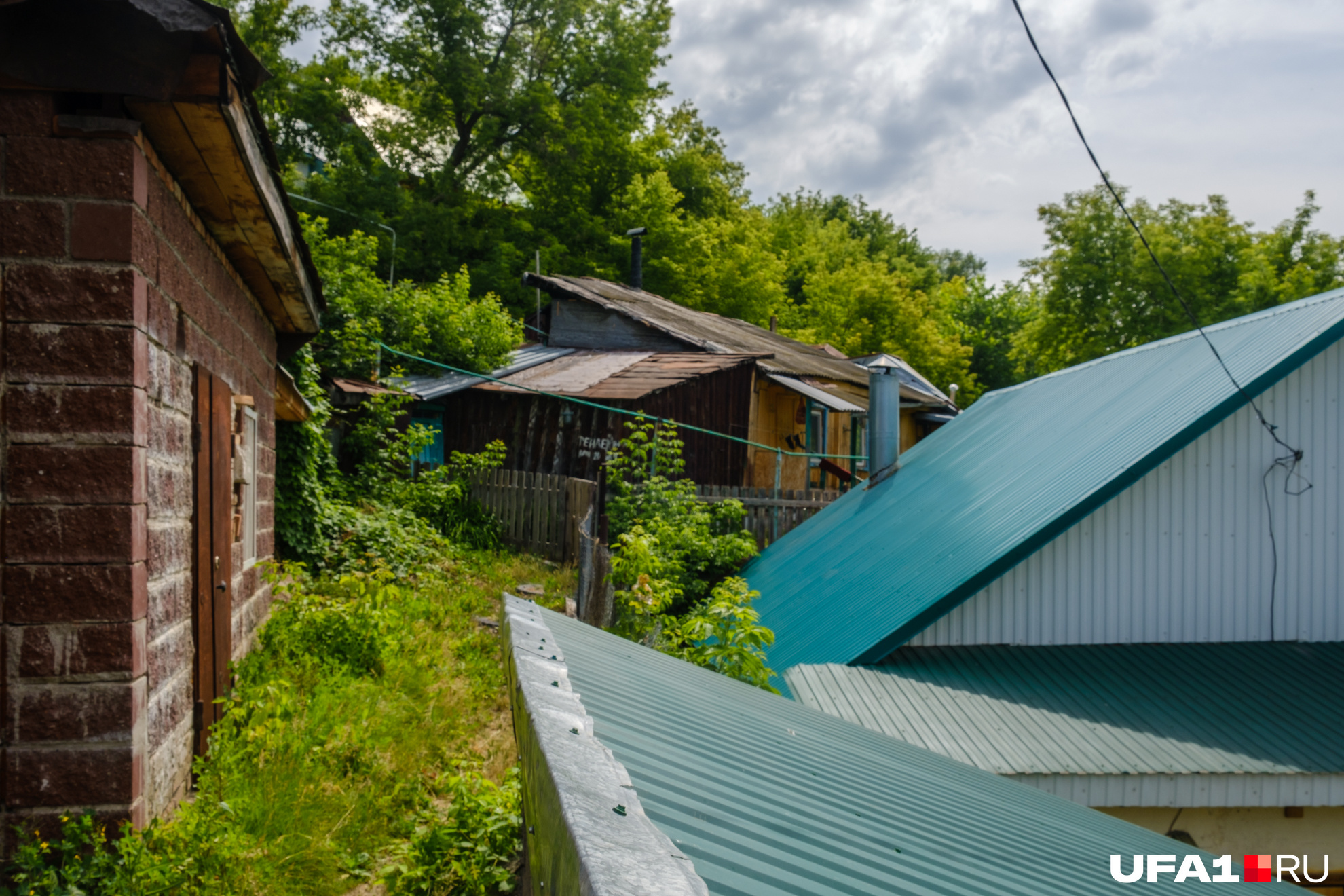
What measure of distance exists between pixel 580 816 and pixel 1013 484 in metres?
6.31

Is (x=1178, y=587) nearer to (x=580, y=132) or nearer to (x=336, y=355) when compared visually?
(x=336, y=355)

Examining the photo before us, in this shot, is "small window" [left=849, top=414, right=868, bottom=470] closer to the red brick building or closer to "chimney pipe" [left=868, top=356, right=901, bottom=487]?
"chimney pipe" [left=868, top=356, right=901, bottom=487]

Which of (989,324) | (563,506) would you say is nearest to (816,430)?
(563,506)

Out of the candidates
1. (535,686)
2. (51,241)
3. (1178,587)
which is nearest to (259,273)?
(51,241)

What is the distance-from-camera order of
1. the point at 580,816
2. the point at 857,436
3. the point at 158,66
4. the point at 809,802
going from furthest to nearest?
the point at 857,436
the point at 158,66
the point at 809,802
the point at 580,816

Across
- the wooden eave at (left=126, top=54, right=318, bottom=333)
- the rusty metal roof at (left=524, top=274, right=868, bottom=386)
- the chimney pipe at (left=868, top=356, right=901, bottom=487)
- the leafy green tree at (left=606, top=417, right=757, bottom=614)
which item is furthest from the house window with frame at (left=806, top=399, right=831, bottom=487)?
the wooden eave at (left=126, top=54, right=318, bottom=333)

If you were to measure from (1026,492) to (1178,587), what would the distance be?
1.14 m

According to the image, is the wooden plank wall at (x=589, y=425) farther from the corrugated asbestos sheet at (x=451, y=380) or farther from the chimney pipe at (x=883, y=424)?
the chimney pipe at (x=883, y=424)

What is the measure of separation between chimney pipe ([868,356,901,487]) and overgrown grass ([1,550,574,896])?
5.59 meters

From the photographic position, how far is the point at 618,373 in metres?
17.1

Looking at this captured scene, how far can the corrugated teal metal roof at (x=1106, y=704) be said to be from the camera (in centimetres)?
455

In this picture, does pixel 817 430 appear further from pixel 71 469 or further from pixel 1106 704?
pixel 71 469

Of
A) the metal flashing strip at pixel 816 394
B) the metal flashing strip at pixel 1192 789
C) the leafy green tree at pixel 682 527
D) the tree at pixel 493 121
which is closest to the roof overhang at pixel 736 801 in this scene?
the metal flashing strip at pixel 1192 789

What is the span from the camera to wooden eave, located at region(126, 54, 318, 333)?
3148mm
